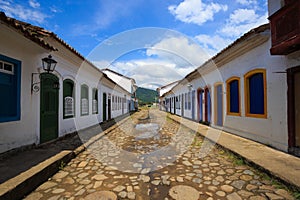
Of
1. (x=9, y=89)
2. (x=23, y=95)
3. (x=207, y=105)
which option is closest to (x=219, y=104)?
(x=207, y=105)

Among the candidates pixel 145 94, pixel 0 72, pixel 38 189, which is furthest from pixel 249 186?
pixel 145 94

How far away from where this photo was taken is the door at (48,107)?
5718 millimetres

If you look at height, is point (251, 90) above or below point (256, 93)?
above

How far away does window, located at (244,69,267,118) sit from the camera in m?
5.64

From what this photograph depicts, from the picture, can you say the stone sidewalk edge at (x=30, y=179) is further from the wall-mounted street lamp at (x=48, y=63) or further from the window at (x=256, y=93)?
the window at (x=256, y=93)

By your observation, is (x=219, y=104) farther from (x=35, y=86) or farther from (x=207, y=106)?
(x=35, y=86)

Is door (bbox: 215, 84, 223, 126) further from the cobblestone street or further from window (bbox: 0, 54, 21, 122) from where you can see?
window (bbox: 0, 54, 21, 122)

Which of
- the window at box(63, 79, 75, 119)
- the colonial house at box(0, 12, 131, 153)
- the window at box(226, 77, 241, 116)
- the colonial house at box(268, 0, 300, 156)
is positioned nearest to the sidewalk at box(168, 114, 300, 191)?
the colonial house at box(268, 0, 300, 156)

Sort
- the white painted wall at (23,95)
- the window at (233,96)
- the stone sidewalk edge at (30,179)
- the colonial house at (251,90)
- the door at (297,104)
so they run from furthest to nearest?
the window at (233,96), the colonial house at (251,90), the door at (297,104), the white painted wall at (23,95), the stone sidewalk edge at (30,179)

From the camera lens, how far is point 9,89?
4512 mm

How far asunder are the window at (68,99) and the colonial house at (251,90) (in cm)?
647

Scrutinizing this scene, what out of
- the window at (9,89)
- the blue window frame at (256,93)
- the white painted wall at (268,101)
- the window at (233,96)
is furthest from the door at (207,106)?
the window at (9,89)

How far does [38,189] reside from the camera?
3055mm

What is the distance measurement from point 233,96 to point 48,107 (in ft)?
23.5
